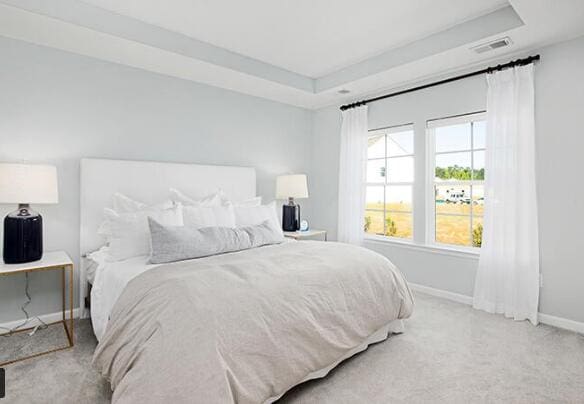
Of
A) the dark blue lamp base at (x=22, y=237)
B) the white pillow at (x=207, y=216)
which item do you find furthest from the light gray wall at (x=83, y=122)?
the white pillow at (x=207, y=216)

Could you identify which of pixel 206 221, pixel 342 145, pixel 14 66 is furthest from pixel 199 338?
pixel 342 145

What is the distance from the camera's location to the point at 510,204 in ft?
10.0

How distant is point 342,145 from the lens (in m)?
4.55

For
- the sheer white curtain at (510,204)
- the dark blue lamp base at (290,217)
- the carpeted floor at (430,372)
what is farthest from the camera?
the dark blue lamp base at (290,217)

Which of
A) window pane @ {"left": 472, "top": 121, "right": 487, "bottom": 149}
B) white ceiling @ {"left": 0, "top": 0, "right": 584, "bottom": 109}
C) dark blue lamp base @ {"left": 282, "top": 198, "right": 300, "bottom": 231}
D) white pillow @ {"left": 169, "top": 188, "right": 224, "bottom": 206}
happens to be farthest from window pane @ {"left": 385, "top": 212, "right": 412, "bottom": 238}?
white pillow @ {"left": 169, "top": 188, "right": 224, "bottom": 206}

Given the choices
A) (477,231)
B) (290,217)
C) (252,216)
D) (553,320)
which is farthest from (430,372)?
(290,217)

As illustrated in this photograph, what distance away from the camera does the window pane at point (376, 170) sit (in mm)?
4391

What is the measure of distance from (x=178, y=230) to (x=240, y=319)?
3.82 feet

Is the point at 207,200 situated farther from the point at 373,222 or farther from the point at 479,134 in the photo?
the point at 479,134

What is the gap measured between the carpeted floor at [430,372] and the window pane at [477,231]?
3.19ft

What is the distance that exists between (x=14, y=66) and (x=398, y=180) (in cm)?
408

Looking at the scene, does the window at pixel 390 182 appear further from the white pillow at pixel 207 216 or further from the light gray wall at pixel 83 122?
the white pillow at pixel 207 216

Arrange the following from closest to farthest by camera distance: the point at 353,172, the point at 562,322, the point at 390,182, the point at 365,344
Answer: the point at 365,344 < the point at 562,322 < the point at 390,182 < the point at 353,172

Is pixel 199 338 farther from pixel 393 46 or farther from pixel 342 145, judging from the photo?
pixel 342 145
